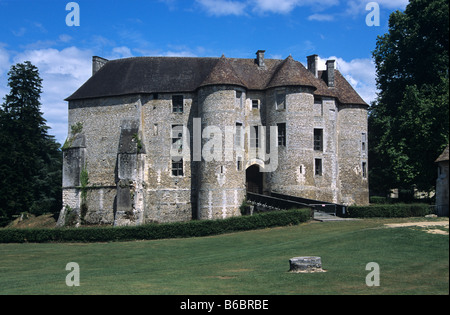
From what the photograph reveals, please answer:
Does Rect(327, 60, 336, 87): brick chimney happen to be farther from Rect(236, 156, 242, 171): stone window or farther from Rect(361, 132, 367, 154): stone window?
Rect(236, 156, 242, 171): stone window

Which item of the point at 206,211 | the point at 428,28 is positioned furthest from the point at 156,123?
the point at 428,28

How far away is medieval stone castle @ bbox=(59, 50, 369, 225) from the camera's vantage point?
3791 cm

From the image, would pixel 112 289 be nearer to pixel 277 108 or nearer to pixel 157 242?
pixel 157 242

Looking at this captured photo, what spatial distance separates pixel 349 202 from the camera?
140ft

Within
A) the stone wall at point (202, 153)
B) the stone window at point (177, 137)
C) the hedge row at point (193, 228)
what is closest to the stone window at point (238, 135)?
the stone wall at point (202, 153)

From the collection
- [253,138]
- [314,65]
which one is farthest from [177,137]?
[314,65]

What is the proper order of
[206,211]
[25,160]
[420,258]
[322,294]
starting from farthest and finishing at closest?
1. [25,160]
2. [206,211]
3. [420,258]
4. [322,294]

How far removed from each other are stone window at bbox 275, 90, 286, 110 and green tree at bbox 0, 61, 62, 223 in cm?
2613

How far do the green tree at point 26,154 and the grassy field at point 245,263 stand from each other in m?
18.5

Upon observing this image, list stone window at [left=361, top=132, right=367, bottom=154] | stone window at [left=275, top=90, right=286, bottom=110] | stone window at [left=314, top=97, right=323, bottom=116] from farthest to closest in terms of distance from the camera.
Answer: stone window at [left=361, top=132, right=367, bottom=154] → stone window at [left=314, top=97, right=323, bottom=116] → stone window at [left=275, top=90, right=286, bottom=110]

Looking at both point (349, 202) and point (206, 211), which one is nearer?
point (206, 211)

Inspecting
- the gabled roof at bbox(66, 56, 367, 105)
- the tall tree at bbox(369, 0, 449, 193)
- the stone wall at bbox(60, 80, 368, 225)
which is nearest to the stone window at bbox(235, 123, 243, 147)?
the stone wall at bbox(60, 80, 368, 225)

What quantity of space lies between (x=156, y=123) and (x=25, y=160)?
16.5 meters

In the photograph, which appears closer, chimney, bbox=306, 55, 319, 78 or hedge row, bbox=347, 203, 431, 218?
hedge row, bbox=347, 203, 431, 218
